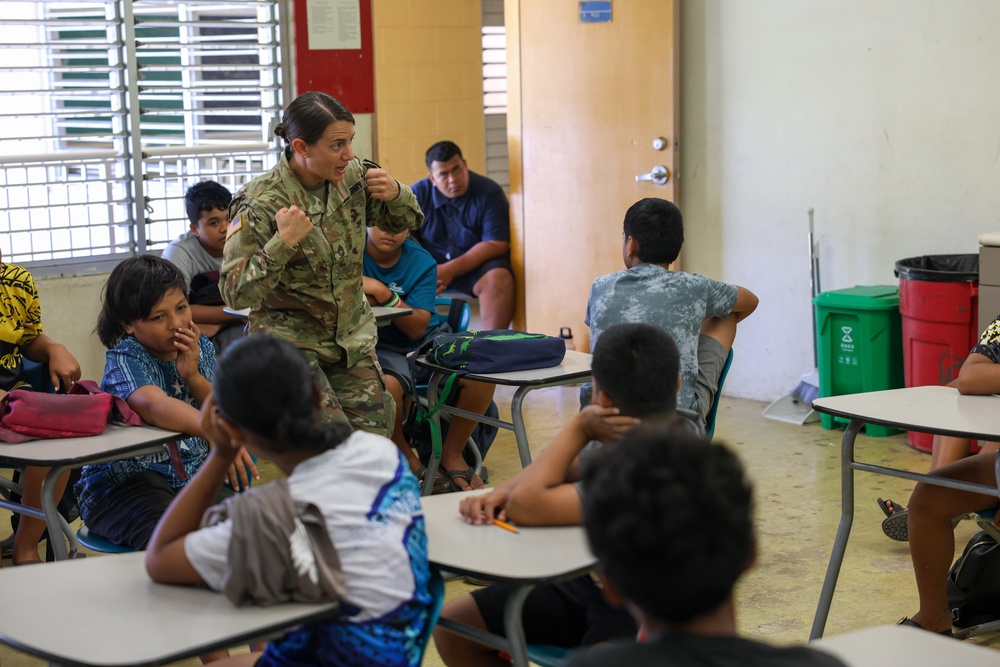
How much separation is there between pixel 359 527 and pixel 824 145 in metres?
4.06

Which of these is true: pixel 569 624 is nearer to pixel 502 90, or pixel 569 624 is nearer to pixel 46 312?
pixel 46 312

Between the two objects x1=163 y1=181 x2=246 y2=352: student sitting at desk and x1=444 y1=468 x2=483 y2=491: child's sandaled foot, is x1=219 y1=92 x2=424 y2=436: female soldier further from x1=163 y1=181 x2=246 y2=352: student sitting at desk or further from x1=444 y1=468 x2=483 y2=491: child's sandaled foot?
x1=163 y1=181 x2=246 y2=352: student sitting at desk

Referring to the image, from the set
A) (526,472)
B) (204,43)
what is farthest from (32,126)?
(526,472)

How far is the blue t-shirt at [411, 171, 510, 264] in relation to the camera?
597 cm

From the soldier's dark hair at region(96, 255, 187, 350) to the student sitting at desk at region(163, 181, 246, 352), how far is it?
1.79 metres

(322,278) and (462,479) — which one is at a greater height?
(322,278)

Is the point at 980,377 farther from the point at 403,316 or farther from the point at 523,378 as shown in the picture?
the point at 403,316

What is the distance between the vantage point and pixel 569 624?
217cm

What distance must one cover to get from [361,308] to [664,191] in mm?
2543

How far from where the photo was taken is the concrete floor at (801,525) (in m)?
3.18

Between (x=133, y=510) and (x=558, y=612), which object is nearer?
(x=558, y=612)

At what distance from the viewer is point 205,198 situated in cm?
472

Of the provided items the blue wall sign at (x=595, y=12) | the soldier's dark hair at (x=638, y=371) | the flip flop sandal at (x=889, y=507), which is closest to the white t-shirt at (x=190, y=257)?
→ the blue wall sign at (x=595, y=12)

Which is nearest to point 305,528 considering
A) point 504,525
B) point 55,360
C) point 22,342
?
point 504,525
